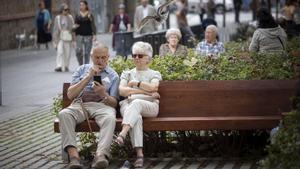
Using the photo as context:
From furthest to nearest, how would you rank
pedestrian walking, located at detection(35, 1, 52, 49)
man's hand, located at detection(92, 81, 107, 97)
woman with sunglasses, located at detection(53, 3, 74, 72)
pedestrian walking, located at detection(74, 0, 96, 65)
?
pedestrian walking, located at detection(35, 1, 52, 49) → woman with sunglasses, located at detection(53, 3, 74, 72) → pedestrian walking, located at detection(74, 0, 96, 65) → man's hand, located at detection(92, 81, 107, 97)

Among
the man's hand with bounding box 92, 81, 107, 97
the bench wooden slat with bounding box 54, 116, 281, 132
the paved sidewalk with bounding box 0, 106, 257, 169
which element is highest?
the man's hand with bounding box 92, 81, 107, 97

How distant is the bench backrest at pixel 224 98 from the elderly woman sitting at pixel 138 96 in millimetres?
183

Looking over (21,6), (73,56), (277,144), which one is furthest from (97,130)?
(21,6)

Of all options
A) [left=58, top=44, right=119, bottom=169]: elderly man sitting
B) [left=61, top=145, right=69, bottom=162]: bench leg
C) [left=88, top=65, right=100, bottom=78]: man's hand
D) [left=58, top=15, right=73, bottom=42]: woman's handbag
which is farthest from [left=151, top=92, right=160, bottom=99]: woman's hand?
[left=58, top=15, right=73, bottom=42]: woman's handbag

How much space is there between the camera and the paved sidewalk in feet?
30.5

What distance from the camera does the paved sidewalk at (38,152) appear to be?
930cm

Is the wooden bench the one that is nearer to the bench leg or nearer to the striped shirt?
the bench leg

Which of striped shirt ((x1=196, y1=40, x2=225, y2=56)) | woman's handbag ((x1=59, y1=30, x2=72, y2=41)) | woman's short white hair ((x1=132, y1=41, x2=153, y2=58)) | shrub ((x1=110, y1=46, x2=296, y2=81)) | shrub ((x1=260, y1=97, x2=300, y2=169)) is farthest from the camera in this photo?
woman's handbag ((x1=59, y1=30, x2=72, y2=41))

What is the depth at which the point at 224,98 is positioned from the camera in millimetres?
9617

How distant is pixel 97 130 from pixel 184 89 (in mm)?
1070

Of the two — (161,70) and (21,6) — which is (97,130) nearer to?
(161,70)

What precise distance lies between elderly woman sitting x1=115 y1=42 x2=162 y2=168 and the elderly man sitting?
0.40 feet

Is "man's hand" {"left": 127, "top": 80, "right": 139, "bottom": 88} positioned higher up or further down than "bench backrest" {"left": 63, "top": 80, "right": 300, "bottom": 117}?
higher up

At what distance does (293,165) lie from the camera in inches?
276
